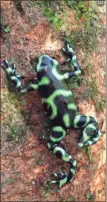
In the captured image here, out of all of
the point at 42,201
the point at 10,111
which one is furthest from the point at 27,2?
the point at 42,201

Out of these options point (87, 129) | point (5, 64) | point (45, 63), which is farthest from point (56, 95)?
point (5, 64)

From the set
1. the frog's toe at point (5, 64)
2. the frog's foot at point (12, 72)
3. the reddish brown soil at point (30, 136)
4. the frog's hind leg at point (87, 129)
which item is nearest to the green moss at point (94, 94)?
the reddish brown soil at point (30, 136)

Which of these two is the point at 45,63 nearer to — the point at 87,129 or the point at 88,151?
the point at 87,129

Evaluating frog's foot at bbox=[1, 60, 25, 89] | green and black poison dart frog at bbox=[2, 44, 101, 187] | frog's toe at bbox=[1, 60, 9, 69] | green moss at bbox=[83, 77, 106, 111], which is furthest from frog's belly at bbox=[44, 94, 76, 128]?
frog's toe at bbox=[1, 60, 9, 69]

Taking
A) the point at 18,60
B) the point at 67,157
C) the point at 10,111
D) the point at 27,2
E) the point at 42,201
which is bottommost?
the point at 42,201

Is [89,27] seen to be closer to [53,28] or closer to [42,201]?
[53,28]

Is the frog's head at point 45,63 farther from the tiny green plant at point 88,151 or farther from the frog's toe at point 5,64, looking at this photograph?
the tiny green plant at point 88,151

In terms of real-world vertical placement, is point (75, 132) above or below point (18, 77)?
below
